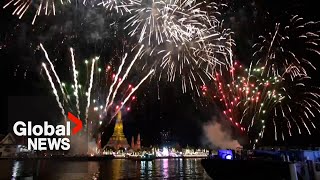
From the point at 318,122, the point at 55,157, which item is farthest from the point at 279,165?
the point at 55,157

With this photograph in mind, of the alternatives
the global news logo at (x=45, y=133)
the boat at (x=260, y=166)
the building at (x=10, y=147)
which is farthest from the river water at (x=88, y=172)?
the building at (x=10, y=147)

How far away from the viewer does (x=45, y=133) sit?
57.7m

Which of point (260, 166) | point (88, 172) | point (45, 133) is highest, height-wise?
point (45, 133)

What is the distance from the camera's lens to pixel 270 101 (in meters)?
57.1

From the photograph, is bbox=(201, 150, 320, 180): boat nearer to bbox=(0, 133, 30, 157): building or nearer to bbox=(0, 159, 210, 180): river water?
bbox=(0, 159, 210, 180): river water

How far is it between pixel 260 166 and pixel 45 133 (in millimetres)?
33062

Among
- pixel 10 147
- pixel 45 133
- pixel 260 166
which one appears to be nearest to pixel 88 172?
pixel 45 133

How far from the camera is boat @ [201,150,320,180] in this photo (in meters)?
34.4

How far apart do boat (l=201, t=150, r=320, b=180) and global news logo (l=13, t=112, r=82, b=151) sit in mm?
23995

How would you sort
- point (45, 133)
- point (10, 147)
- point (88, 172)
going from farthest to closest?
point (10, 147)
point (88, 172)
point (45, 133)

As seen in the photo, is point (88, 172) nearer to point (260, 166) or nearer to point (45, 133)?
point (45, 133)

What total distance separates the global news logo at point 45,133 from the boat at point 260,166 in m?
24.0

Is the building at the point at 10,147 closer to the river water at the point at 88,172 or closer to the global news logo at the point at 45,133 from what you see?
the river water at the point at 88,172

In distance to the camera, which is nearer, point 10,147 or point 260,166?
point 260,166
